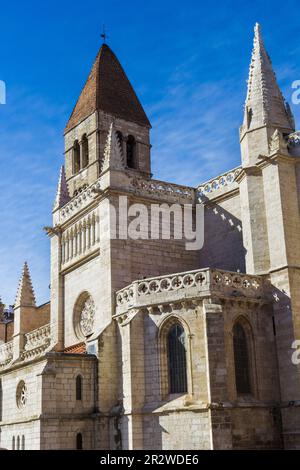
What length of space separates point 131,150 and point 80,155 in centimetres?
291

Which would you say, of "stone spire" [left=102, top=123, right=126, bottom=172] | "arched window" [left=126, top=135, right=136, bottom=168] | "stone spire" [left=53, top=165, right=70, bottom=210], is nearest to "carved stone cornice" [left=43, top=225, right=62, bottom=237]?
"stone spire" [left=53, top=165, right=70, bottom=210]

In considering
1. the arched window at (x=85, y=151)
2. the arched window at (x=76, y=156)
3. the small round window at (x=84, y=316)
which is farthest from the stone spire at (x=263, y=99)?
the arched window at (x=76, y=156)

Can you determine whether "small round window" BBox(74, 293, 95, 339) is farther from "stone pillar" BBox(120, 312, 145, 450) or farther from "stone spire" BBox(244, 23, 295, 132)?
"stone spire" BBox(244, 23, 295, 132)

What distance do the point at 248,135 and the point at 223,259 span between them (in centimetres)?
556

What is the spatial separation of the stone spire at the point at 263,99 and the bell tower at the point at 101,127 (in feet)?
36.8

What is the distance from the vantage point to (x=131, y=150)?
37.9 metres

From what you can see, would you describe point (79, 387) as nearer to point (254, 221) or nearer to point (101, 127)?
point (254, 221)

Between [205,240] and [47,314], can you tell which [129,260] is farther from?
[47,314]

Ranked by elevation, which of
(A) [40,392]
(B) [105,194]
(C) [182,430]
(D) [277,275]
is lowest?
(C) [182,430]

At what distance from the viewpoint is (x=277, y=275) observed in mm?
23969

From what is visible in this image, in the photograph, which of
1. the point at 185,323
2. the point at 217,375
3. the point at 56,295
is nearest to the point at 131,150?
the point at 56,295

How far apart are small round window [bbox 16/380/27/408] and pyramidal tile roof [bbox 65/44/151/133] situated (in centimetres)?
1698

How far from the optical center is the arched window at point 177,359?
2297 cm

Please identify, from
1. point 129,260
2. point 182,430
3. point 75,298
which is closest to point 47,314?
point 75,298
